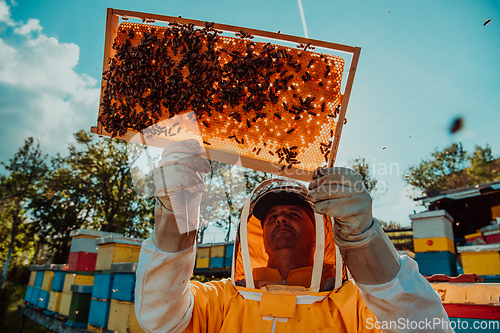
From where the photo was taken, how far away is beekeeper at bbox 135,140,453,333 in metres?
1.51

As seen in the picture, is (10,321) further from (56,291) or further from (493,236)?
(493,236)

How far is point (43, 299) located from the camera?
8680mm

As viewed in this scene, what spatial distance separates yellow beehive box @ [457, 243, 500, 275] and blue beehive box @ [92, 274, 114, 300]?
6.94 metres

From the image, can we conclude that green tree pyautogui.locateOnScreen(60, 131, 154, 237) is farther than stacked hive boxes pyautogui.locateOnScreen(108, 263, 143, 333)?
Yes

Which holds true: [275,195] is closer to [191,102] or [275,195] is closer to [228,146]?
[228,146]

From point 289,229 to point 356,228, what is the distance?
119 centimetres

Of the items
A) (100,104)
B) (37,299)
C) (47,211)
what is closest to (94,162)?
(47,211)

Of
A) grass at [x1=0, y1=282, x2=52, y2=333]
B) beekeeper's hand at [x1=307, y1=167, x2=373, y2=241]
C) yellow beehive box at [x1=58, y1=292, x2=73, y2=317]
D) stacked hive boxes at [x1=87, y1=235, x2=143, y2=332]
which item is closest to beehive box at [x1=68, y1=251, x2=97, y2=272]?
yellow beehive box at [x1=58, y1=292, x2=73, y2=317]

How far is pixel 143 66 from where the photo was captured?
6.76 ft

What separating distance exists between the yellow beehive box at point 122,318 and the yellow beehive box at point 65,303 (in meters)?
2.68

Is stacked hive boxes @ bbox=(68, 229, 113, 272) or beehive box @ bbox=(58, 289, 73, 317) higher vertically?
stacked hive boxes @ bbox=(68, 229, 113, 272)

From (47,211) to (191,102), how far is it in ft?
85.0

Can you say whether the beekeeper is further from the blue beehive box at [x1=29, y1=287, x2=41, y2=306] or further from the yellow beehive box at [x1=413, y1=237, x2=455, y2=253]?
the blue beehive box at [x1=29, y1=287, x2=41, y2=306]

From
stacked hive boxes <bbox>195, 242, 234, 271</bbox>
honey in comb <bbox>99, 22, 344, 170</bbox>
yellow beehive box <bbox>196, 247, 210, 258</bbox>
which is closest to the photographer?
honey in comb <bbox>99, 22, 344, 170</bbox>
